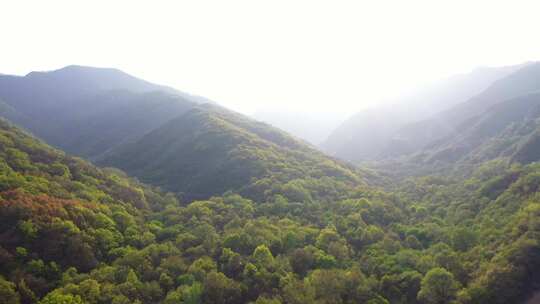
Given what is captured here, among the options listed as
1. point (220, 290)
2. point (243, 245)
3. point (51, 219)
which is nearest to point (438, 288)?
point (220, 290)

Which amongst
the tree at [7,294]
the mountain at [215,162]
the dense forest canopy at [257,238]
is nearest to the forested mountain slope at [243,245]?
the tree at [7,294]

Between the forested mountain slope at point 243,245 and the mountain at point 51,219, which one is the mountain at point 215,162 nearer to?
the forested mountain slope at point 243,245

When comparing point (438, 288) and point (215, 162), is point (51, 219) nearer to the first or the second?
point (438, 288)

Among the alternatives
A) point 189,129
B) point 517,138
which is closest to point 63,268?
point 189,129

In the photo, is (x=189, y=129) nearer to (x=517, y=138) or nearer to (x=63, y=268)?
(x=63, y=268)

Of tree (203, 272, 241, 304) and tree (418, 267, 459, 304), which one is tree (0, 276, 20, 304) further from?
tree (418, 267, 459, 304)

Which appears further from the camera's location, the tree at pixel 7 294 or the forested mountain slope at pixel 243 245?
the forested mountain slope at pixel 243 245
